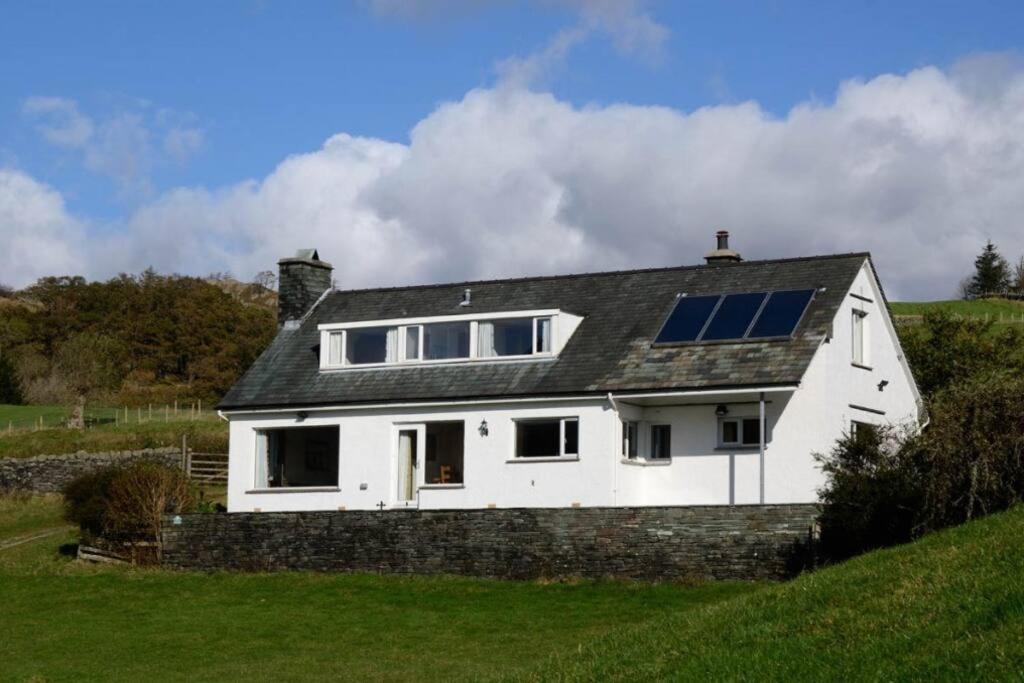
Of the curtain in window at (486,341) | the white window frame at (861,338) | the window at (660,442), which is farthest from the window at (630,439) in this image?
the white window frame at (861,338)

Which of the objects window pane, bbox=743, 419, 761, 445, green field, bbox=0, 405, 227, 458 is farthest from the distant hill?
window pane, bbox=743, 419, 761, 445

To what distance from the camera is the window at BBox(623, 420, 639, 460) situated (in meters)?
32.4

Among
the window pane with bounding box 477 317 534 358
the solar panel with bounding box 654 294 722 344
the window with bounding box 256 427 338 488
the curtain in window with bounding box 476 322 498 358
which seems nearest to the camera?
the solar panel with bounding box 654 294 722 344

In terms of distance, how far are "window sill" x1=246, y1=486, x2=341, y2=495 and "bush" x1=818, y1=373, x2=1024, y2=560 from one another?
516 inches

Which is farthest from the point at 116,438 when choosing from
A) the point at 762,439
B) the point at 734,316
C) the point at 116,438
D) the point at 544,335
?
the point at 762,439

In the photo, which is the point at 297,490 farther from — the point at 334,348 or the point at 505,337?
the point at 505,337

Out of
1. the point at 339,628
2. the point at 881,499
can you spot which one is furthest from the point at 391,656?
the point at 881,499

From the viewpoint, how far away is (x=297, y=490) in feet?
117

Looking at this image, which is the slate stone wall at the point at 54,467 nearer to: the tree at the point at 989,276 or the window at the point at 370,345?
the window at the point at 370,345

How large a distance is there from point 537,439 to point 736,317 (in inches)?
199

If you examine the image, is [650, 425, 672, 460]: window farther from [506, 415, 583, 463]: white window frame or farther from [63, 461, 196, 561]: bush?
[63, 461, 196, 561]: bush

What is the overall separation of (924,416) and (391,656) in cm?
1022

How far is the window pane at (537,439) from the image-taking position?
3297 centimetres

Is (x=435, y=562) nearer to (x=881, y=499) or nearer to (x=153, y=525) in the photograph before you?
(x=153, y=525)
